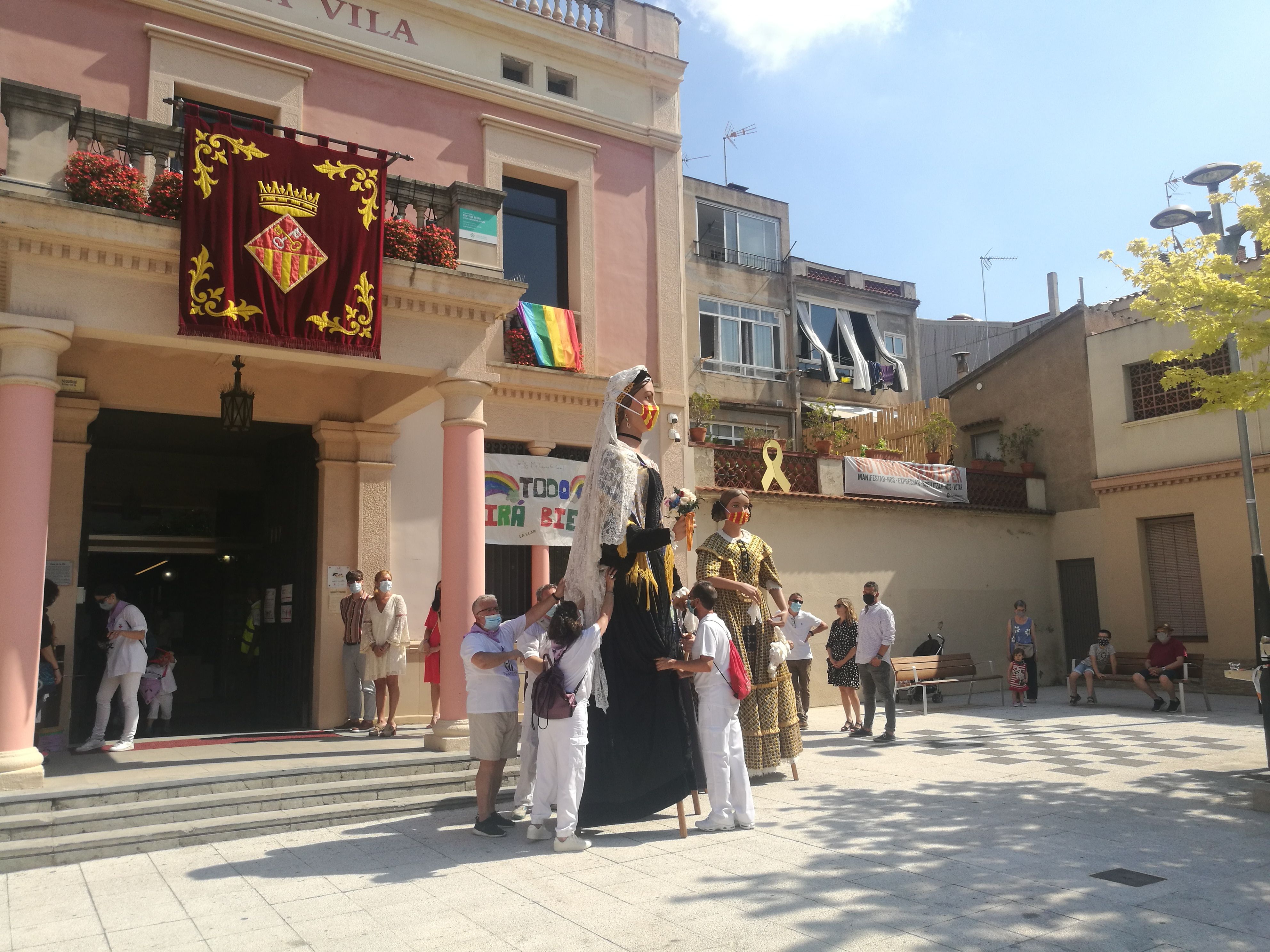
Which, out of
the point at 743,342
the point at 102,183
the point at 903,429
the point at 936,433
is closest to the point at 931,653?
the point at 936,433

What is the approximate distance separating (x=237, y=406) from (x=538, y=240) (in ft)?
17.2

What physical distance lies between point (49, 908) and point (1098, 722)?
12180 millimetres

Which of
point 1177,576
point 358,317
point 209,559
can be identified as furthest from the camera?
point 1177,576

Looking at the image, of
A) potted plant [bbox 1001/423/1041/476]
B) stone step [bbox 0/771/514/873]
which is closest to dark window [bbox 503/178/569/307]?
stone step [bbox 0/771/514/873]

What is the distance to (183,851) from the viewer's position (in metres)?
6.64

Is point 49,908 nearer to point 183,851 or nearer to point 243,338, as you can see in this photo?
point 183,851

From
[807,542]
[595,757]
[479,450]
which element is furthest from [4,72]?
[807,542]

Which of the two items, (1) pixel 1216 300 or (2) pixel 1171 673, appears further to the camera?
(2) pixel 1171 673

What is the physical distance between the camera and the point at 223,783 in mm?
7492

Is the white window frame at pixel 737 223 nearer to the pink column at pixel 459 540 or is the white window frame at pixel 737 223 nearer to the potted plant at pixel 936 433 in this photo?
the potted plant at pixel 936 433

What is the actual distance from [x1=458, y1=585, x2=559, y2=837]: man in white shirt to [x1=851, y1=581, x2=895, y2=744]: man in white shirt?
18.2 ft

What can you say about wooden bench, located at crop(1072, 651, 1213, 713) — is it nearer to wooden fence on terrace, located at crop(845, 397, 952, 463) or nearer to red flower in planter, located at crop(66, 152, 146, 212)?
wooden fence on terrace, located at crop(845, 397, 952, 463)

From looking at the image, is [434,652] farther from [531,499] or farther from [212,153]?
[212,153]

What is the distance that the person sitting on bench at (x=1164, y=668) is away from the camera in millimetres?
14461
